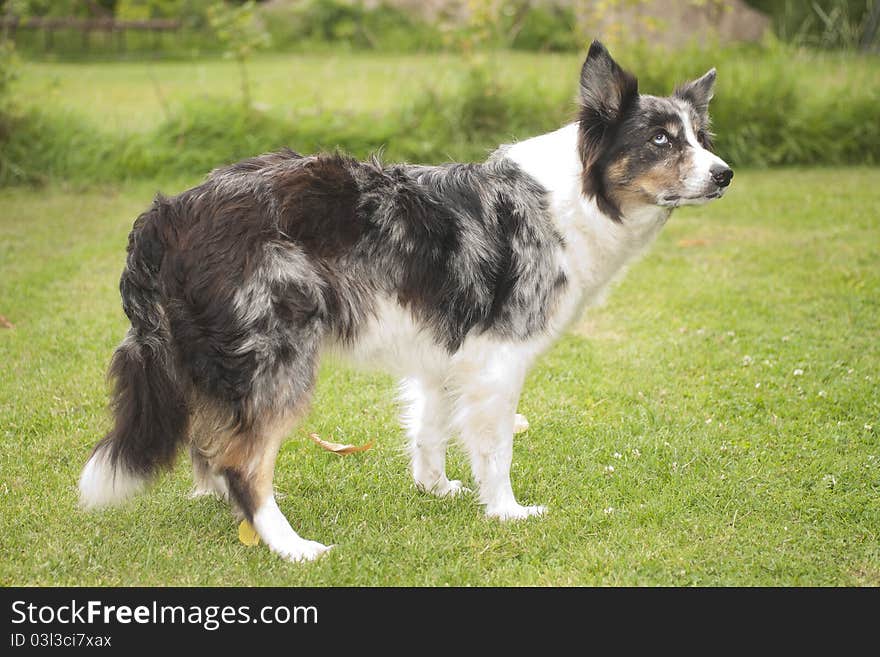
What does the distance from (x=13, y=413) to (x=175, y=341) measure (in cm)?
199

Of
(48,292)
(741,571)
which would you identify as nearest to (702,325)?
(741,571)

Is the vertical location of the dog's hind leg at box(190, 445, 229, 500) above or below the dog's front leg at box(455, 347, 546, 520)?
below

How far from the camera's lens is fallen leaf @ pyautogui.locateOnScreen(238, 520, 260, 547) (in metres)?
3.82

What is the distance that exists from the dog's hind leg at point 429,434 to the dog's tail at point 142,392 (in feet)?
3.92

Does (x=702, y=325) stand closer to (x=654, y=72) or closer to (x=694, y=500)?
(x=694, y=500)

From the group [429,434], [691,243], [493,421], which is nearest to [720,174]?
[493,421]

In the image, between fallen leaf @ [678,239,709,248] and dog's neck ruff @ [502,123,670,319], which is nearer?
dog's neck ruff @ [502,123,670,319]

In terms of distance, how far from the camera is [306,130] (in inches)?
396

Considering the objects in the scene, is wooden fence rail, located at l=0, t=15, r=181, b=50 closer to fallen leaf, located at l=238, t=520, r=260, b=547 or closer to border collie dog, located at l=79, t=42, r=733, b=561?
border collie dog, located at l=79, t=42, r=733, b=561

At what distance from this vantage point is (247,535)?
3.84 metres

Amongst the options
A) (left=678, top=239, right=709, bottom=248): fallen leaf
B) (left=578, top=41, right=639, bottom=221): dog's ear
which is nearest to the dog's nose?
(left=578, top=41, right=639, bottom=221): dog's ear

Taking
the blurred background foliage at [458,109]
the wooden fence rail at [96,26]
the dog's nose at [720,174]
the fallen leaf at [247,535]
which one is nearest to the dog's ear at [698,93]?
the dog's nose at [720,174]

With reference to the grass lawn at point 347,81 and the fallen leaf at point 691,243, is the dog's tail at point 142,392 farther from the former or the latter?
the grass lawn at point 347,81

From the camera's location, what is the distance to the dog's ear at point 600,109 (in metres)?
3.85
